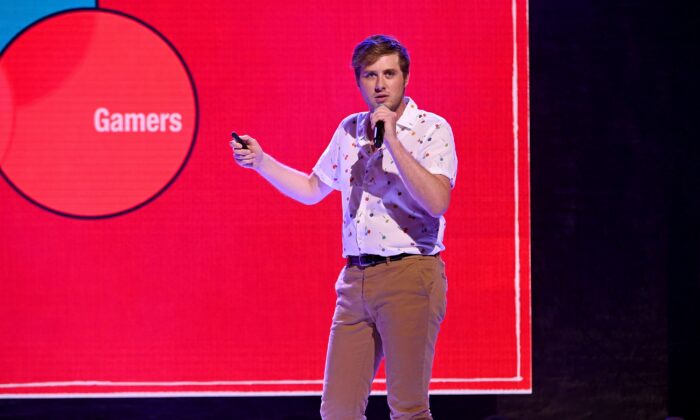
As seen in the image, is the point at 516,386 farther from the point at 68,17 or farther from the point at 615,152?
the point at 68,17

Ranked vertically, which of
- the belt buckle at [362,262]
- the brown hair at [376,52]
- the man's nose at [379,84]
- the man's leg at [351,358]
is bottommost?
the man's leg at [351,358]

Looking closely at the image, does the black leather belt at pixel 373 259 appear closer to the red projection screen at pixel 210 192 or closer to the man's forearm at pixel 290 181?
the man's forearm at pixel 290 181

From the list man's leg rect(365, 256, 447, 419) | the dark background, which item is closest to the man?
man's leg rect(365, 256, 447, 419)

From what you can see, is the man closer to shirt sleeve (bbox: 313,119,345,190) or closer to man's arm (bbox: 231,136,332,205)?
man's arm (bbox: 231,136,332,205)

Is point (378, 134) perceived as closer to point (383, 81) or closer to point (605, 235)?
point (383, 81)

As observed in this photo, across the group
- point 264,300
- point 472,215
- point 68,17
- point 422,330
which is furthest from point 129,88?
point 422,330

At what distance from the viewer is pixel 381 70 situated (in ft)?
7.18

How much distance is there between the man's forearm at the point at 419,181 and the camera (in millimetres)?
2014

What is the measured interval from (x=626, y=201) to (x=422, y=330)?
1452mm

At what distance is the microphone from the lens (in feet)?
6.57

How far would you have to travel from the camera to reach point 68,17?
10.2 feet

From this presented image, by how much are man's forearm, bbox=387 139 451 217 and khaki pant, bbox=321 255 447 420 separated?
0.20 m

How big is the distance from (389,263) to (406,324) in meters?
0.17

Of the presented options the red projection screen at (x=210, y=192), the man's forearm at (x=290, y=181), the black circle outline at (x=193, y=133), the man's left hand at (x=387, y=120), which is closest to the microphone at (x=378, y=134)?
the man's left hand at (x=387, y=120)
